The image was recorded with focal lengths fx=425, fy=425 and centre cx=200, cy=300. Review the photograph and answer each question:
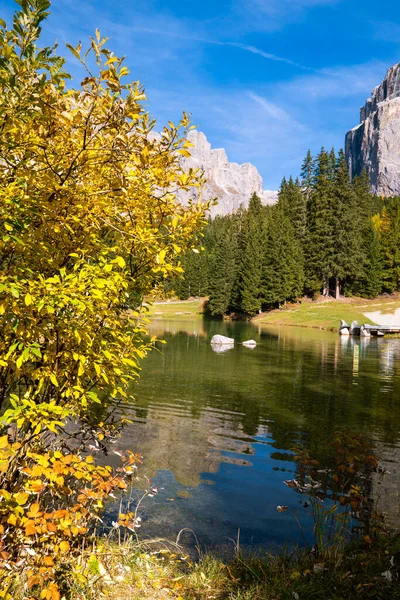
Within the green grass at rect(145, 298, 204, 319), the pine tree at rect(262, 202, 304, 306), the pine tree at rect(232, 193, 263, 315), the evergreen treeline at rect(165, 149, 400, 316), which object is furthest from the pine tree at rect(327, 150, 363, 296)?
the green grass at rect(145, 298, 204, 319)

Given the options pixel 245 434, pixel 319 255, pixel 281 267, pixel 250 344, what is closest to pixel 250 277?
pixel 281 267

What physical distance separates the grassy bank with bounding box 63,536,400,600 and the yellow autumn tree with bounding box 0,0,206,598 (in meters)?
0.87

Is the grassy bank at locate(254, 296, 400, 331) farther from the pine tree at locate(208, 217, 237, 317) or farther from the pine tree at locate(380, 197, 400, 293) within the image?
the pine tree at locate(208, 217, 237, 317)

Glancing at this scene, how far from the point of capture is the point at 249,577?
5.06 metres

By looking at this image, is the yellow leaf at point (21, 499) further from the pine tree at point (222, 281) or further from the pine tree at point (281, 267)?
the pine tree at point (222, 281)

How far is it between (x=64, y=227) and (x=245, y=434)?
9.73 metres

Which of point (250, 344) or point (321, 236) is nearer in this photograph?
point (250, 344)

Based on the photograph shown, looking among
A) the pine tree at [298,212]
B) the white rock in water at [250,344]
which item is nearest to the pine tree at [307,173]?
the pine tree at [298,212]

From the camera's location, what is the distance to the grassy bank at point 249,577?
14.1ft

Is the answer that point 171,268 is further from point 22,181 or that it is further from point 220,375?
point 220,375

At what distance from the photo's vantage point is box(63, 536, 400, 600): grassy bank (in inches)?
169

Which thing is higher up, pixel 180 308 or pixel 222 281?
pixel 222 281

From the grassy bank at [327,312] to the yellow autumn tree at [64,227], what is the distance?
155 feet

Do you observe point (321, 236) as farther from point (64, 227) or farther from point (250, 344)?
point (64, 227)
